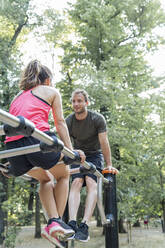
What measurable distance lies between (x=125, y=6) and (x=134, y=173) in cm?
646

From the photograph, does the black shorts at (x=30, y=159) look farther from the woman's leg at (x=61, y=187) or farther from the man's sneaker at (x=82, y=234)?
the man's sneaker at (x=82, y=234)

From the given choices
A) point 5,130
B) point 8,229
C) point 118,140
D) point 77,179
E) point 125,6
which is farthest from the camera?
point 125,6

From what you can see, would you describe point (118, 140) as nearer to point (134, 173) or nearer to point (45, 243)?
point (134, 173)

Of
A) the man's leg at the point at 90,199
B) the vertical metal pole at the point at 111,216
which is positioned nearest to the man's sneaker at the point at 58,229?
the man's leg at the point at 90,199

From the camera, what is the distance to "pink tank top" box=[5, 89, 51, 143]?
1818 millimetres

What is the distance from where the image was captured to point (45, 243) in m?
14.2

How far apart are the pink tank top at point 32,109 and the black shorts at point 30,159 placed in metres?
0.05

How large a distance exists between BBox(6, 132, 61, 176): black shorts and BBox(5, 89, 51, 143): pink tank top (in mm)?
45

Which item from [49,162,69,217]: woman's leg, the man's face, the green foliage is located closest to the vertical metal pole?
the man's face

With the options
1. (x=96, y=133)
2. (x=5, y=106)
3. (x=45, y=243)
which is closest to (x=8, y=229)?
(x=5, y=106)

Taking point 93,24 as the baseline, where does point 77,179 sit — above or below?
below

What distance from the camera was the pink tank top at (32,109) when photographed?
182 centimetres

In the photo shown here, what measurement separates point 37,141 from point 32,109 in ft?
0.69

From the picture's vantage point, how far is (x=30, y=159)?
178 centimetres
